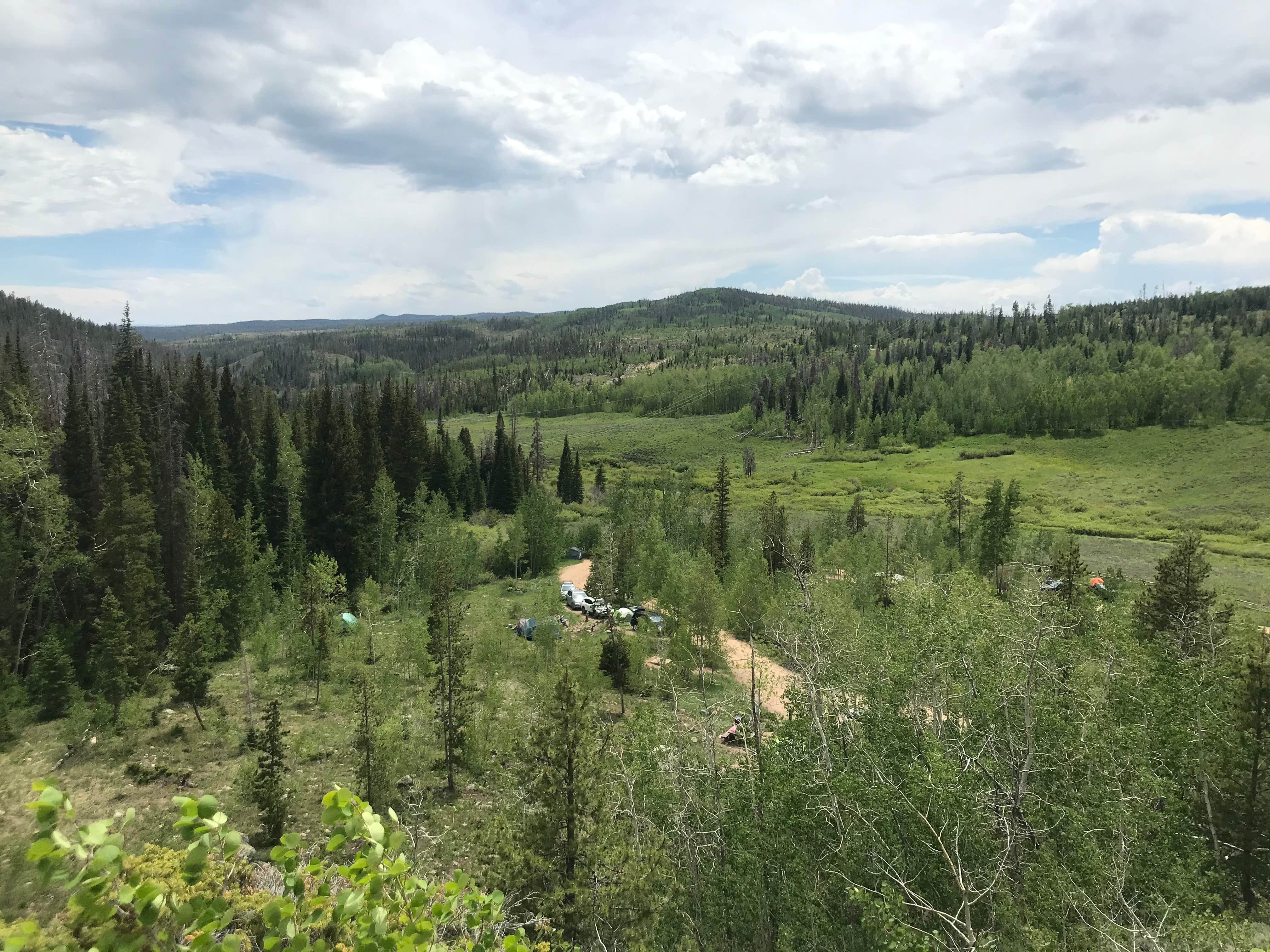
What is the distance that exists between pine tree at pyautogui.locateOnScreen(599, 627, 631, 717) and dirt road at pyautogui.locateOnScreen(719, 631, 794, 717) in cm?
753

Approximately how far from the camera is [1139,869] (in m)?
17.1

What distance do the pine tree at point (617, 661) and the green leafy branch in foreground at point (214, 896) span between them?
3781 cm

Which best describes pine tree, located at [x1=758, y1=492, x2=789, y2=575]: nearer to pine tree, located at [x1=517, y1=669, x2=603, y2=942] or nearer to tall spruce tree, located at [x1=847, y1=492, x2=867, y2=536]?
tall spruce tree, located at [x1=847, y1=492, x2=867, y2=536]

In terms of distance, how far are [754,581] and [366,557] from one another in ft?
105

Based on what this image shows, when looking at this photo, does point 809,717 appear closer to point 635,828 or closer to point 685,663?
point 635,828

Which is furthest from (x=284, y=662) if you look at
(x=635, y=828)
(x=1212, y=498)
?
(x=1212, y=498)

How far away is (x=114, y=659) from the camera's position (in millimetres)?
28594

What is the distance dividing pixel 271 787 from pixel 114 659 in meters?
12.7

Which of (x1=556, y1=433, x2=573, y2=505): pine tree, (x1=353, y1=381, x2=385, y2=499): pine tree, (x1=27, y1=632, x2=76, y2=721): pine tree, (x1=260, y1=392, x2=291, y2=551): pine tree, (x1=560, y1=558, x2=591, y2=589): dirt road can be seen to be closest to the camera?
(x1=27, y1=632, x2=76, y2=721): pine tree

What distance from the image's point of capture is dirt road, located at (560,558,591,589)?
2650 inches

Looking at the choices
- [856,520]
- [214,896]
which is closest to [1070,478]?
[856,520]

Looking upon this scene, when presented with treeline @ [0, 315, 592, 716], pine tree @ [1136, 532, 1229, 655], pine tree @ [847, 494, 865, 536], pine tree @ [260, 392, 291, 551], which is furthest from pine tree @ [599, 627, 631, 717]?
pine tree @ [847, 494, 865, 536]

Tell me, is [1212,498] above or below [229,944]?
below

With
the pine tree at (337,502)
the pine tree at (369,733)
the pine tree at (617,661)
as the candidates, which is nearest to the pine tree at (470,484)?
the pine tree at (337,502)
